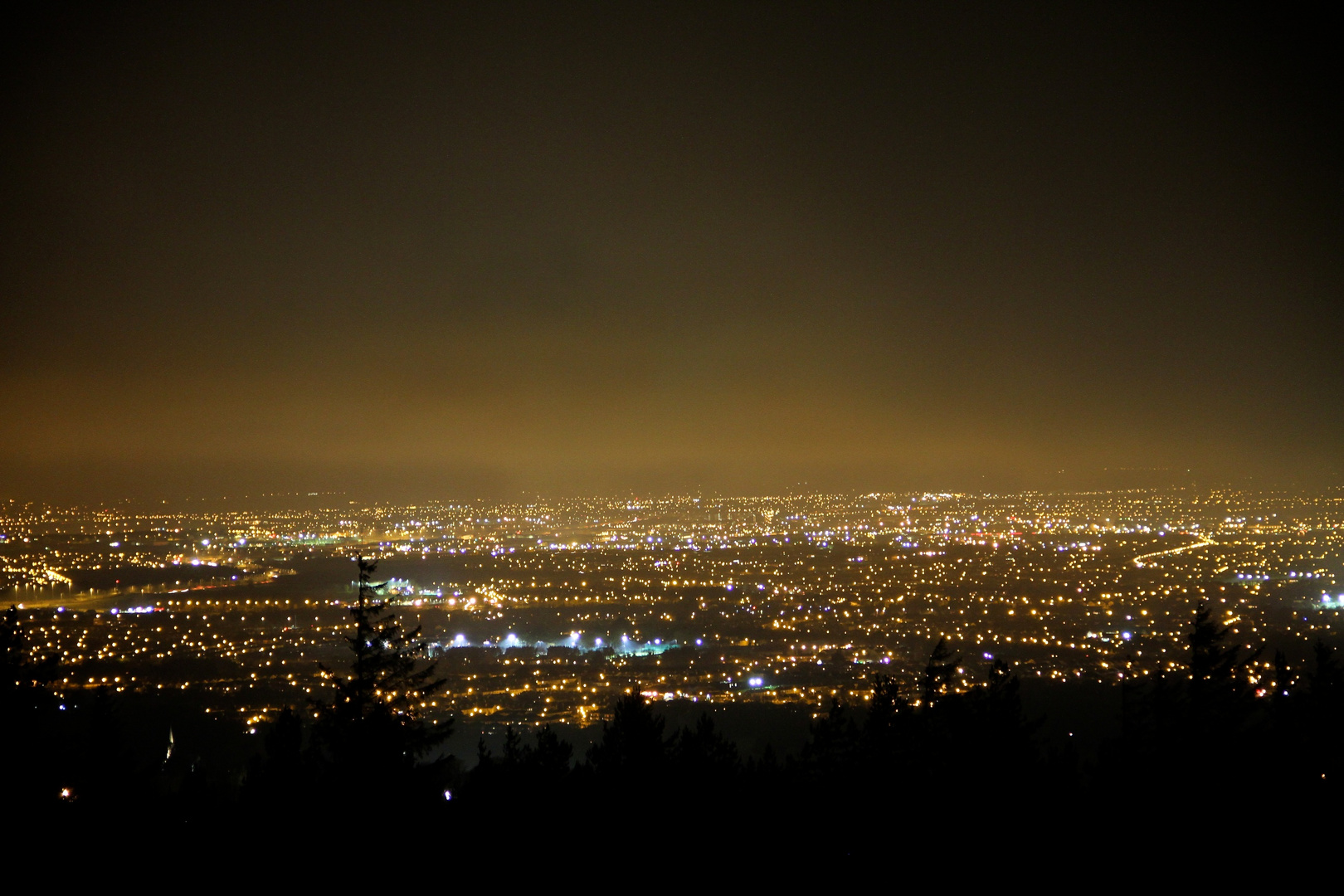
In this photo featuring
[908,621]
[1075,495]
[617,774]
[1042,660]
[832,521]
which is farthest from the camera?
[1075,495]

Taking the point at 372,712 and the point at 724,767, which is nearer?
the point at 724,767

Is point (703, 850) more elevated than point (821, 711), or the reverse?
point (703, 850)

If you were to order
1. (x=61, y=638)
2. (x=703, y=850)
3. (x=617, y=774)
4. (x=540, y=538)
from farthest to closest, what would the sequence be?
(x=540, y=538) → (x=61, y=638) → (x=617, y=774) → (x=703, y=850)

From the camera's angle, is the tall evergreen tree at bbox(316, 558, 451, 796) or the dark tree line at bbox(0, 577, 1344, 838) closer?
the dark tree line at bbox(0, 577, 1344, 838)

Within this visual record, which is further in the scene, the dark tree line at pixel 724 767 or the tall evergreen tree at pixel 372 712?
the tall evergreen tree at pixel 372 712

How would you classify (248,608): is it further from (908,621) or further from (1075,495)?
(1075,495)

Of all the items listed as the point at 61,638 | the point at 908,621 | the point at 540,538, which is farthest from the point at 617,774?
the point at 540,538

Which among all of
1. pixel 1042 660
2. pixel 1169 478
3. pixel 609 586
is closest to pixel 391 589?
pixel 609 586

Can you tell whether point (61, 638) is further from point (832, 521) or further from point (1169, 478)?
point (1169, 478)

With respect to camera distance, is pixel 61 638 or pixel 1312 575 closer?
pixel 61 638
